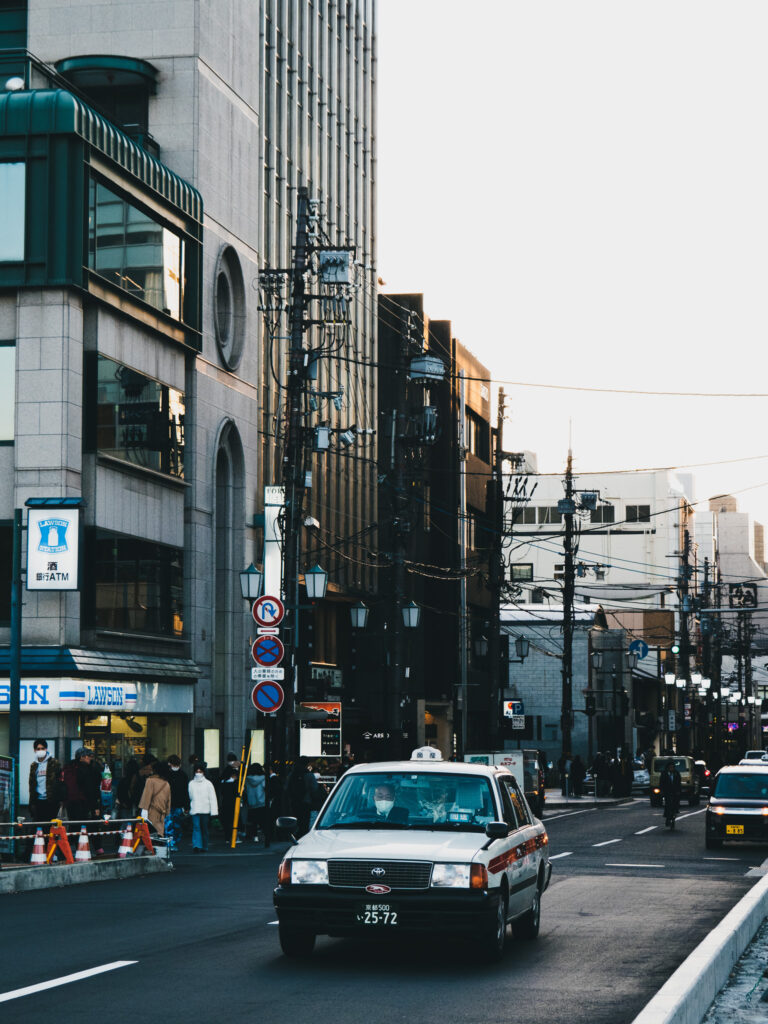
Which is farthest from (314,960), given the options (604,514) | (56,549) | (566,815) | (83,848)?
(604,514)

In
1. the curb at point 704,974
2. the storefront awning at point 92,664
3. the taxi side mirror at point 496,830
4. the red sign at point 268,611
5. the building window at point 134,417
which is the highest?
the building window at point 134,417

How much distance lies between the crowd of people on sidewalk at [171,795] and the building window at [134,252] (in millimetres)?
11345

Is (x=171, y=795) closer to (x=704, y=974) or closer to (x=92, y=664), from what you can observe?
(x=92, y=664)

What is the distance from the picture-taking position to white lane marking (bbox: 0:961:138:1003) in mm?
11219

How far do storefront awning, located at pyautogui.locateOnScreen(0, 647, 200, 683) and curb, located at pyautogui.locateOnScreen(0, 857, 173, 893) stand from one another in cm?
877

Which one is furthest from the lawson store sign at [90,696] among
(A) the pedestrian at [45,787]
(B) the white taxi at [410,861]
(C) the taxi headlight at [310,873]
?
(C) the taxi headlight at [310,873]

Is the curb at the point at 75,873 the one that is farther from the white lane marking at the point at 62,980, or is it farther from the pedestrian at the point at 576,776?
the pedestrian at the point at 576,776

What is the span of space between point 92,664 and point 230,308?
48.0 feet

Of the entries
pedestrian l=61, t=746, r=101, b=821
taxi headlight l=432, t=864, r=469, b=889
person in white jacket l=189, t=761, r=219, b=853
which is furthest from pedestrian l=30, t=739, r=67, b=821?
taxi headlight l=432, t=864, r=469, b=889

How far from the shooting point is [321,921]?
1226cm

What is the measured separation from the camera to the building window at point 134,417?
118 feet

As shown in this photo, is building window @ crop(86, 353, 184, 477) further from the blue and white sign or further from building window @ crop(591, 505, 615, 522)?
building window @ crop(591, 505, 615, 522)

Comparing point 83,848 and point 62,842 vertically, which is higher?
point 62,842

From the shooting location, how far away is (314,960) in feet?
42.8
